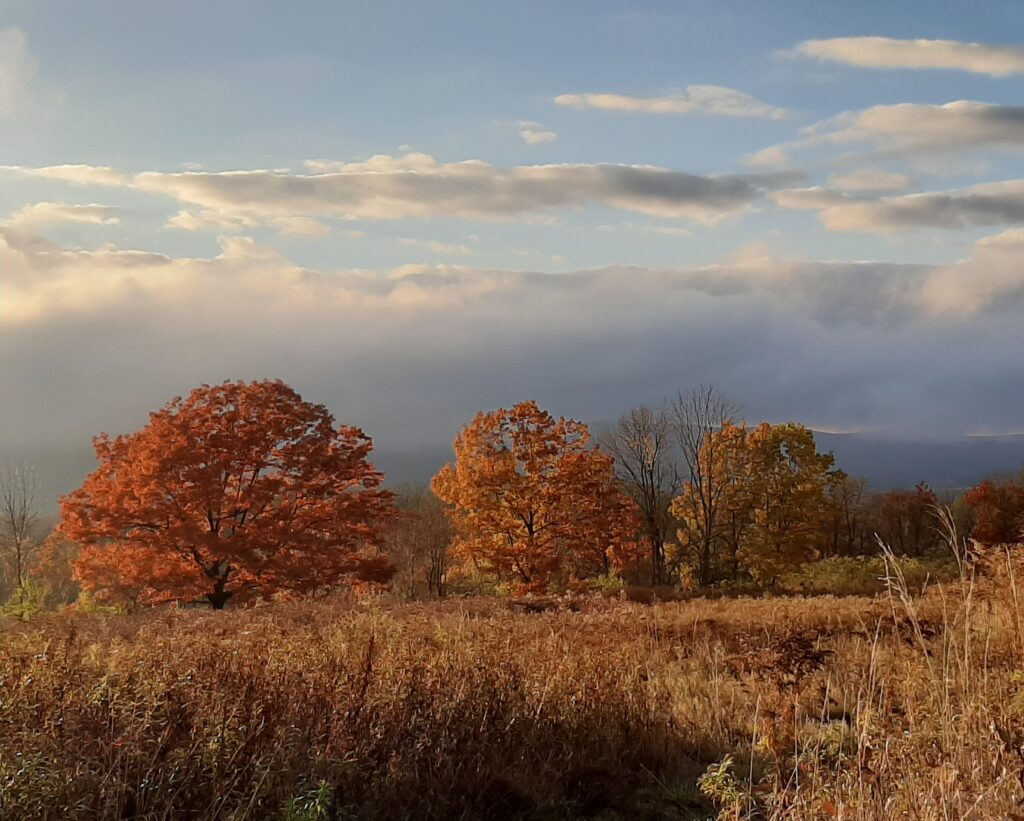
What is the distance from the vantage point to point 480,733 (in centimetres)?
673

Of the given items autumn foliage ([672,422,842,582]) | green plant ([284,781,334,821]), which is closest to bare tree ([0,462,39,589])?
autumn foliage ([672,422,842,582])

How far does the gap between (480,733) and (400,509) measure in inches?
1184

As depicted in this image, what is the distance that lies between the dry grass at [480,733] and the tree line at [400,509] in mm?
7613

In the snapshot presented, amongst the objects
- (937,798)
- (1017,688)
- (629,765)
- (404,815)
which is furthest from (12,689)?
(1017,688)

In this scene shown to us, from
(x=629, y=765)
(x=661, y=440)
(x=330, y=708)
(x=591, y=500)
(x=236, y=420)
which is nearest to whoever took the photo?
(x=330, y=708)

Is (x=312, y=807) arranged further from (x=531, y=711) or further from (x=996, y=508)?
(x=996, y=508)

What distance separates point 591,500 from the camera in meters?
33.3

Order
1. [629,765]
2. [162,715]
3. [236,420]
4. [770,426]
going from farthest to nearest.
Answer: [770,426] → [236,420] → [629,765] → [162,715]

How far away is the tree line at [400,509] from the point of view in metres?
25.4

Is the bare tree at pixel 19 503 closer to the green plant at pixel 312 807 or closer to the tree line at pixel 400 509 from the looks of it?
the tree line at pixel 400 509

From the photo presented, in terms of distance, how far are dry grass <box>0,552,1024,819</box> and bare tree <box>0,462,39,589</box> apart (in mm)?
36634

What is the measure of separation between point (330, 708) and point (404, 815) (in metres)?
1.15

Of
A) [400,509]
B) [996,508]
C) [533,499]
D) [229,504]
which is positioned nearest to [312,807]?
[229,504]

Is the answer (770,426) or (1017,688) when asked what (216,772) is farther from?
(770,426)
